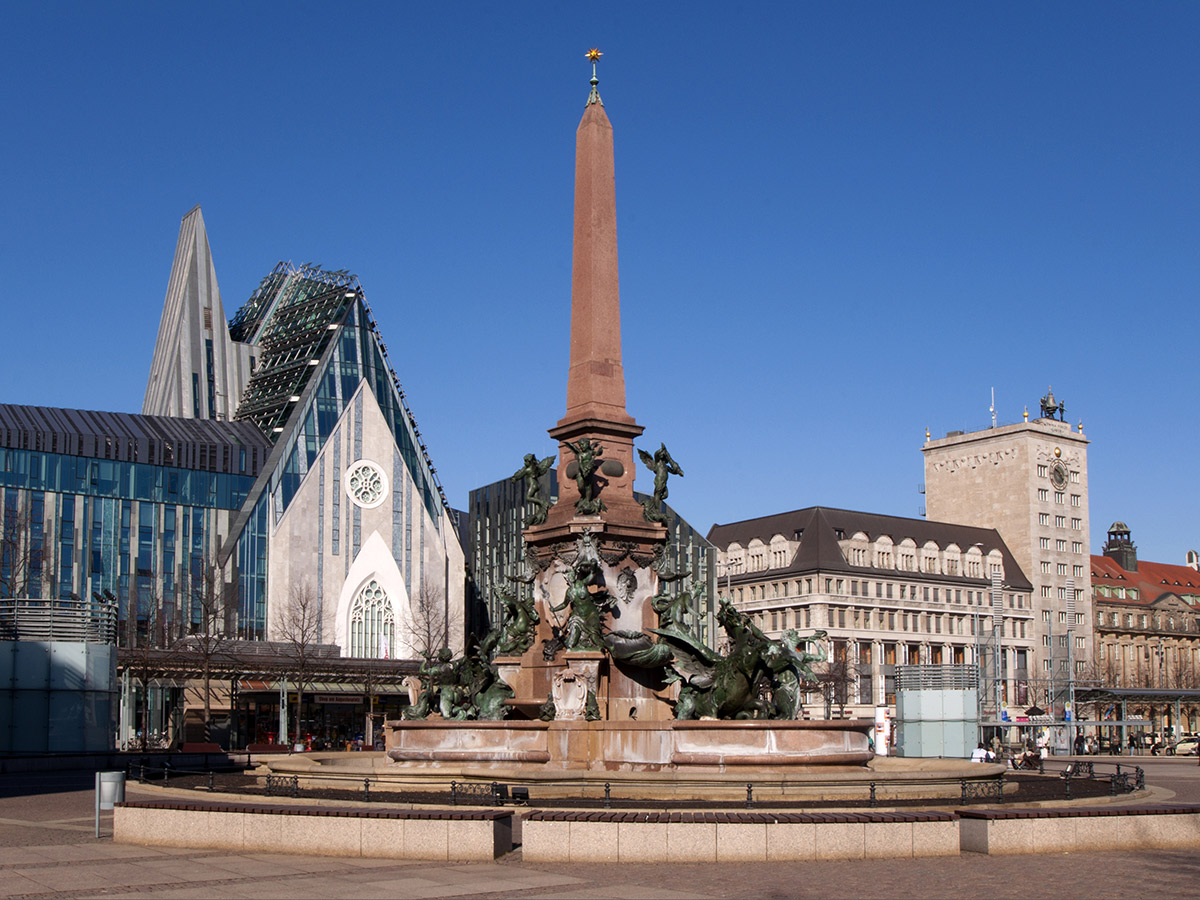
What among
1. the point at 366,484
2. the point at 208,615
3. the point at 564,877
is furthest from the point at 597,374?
the point at 366,484

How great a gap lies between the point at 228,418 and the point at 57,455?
29777 millimetres

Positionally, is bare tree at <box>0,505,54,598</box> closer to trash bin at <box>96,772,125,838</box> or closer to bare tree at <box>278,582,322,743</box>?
bare tree at <box>278,582,322,743</box>

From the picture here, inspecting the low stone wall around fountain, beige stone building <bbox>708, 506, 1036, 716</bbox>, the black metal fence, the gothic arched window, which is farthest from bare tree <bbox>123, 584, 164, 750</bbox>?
the black metal fence

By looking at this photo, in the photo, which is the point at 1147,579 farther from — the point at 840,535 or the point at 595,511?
the point at 595,511

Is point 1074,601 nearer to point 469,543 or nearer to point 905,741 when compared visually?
point 469,543

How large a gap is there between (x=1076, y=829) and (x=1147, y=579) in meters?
128

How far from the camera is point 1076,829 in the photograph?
54.4 ft

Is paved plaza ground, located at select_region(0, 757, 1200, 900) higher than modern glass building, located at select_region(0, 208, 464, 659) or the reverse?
the reverse

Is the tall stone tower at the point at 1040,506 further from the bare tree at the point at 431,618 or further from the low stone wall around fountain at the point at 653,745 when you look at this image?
the low stone wall around fountain at the point at 653,745

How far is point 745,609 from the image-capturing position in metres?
108

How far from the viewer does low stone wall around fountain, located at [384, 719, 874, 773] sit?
72.3 feet

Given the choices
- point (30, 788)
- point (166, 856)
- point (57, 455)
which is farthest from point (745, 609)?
point (166, 856)

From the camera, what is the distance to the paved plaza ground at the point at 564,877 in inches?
535

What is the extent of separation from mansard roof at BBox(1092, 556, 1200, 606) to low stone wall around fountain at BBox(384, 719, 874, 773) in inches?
4389
